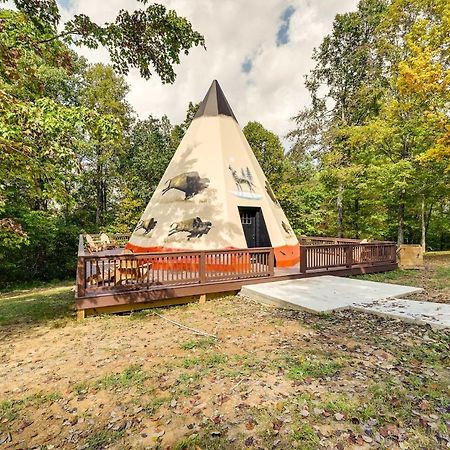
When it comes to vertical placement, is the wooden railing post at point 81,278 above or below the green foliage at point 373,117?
below

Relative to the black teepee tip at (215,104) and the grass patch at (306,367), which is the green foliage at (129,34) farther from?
the black teepee tip at (215,104)

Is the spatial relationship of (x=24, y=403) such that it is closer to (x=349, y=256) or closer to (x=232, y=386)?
(x=232, y=386)

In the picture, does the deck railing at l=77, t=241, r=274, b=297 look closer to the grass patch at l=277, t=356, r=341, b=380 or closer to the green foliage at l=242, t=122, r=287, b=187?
the grass patch at l=277, t=356, r=341, b=380

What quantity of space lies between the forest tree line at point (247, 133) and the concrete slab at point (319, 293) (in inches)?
195

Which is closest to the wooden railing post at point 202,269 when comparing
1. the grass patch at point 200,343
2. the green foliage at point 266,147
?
the grass patch at point 200,343

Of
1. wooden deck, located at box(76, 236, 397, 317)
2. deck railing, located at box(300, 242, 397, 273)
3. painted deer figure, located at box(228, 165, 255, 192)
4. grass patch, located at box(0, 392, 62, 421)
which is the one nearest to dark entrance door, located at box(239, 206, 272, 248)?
painted deer figure, located at box(228, 165, 255, 192)

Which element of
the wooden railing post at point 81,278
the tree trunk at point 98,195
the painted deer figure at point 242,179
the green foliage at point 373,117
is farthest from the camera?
the tree trunk at point 98,195

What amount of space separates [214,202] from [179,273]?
2.60 metres

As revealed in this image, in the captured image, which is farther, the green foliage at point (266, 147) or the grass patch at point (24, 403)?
the green foliage at point (266, 147)

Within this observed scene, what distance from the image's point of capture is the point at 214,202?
9.16 m

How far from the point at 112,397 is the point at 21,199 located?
17.0 meters

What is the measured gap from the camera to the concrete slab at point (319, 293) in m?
6.30

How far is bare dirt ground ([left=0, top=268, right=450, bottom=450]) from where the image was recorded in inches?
104

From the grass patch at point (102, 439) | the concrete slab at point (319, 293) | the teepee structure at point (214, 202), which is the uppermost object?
the teepee structure at point (214, 202)
